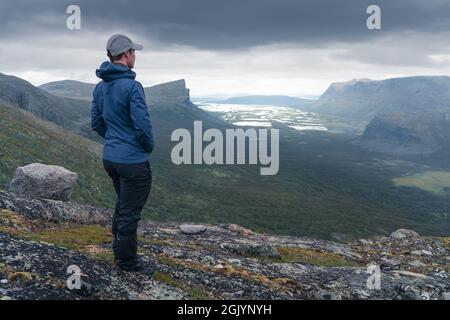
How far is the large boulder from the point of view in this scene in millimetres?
22188

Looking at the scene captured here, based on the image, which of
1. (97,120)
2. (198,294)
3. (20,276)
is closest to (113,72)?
(97,120)

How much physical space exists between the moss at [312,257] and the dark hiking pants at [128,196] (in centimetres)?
890

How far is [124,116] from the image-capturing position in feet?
36.3

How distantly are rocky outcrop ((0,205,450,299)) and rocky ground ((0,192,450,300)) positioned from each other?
0.03 meters

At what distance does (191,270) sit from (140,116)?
19.0 feet

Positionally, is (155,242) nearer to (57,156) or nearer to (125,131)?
(125,131)

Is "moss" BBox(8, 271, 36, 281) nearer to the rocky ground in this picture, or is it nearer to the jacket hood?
the rocky ground

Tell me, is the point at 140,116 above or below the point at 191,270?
above

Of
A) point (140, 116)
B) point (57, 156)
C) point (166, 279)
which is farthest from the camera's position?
point (57, 156)

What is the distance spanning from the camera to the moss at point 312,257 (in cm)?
1952

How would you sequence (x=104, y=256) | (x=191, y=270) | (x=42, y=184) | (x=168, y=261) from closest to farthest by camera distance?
1. (x=104, y=256)
2. (x=191, y=270)
3. (x=168, y=261)
4. (x=42, y=184)

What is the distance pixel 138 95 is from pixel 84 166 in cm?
11834

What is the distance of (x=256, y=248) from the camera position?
62.0 ft
